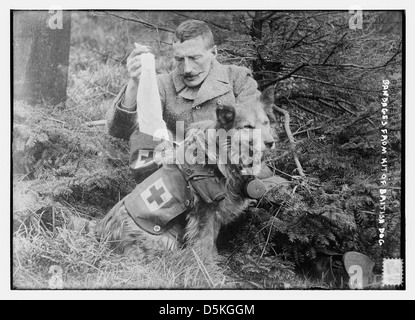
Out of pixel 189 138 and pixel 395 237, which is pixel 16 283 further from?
pixel 395 237

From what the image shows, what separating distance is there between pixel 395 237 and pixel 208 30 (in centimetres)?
171

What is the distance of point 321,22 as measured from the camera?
174 inches

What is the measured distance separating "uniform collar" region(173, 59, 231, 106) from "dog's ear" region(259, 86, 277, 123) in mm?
220

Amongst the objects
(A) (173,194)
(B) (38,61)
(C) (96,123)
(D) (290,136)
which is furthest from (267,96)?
(B) (38,61)

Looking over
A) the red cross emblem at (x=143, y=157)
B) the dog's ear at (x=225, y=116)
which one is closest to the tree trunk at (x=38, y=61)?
the red cross emblem at (x=143, y=157)

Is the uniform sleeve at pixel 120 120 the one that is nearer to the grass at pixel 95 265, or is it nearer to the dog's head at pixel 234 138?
the dog's head at pixel 234 138

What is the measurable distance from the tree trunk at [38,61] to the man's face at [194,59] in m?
0.71

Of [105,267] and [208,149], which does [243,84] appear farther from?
[105,267]

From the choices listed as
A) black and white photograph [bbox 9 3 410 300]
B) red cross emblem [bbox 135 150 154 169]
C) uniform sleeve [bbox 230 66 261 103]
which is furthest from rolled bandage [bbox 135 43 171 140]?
uniform sleeve [bbox 230 66 261 103]

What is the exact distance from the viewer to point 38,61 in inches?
175

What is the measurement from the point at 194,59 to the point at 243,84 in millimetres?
336

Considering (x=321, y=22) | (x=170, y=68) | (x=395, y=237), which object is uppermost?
(x=321, y=22)

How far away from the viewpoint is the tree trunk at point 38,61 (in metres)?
4.44

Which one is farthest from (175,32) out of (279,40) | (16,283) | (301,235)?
(16,283)
